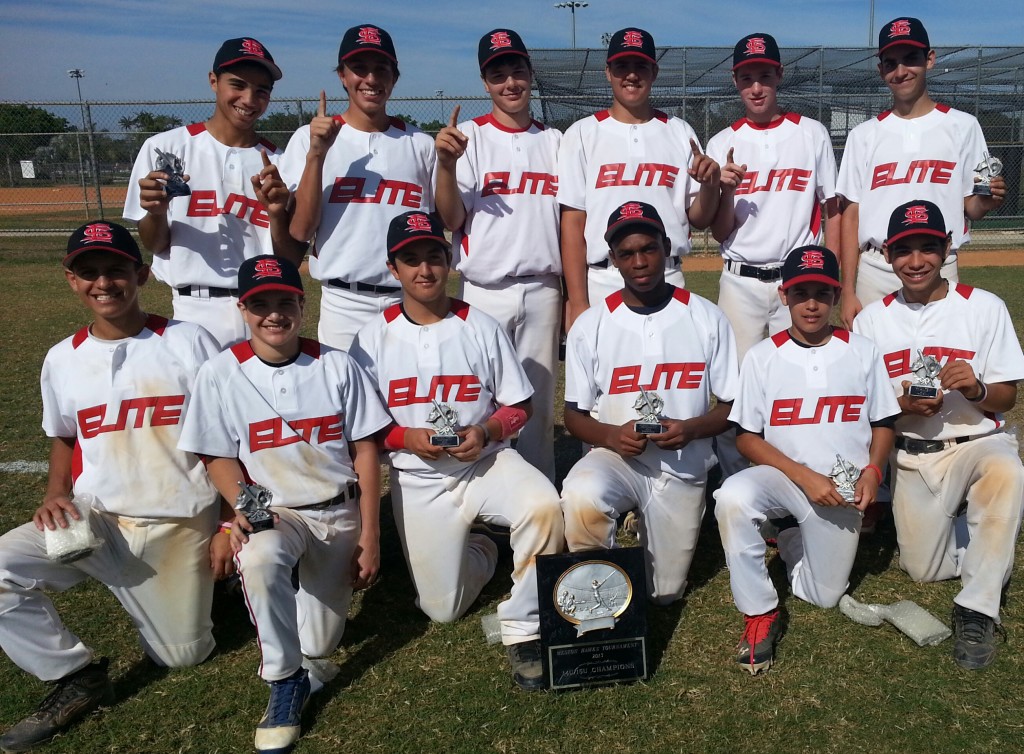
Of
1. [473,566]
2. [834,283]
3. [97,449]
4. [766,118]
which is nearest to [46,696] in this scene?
[97,449]

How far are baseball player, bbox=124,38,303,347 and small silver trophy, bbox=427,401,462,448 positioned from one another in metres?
1.23

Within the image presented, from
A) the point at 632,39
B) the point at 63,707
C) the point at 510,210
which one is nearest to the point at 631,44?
the point at 632,39

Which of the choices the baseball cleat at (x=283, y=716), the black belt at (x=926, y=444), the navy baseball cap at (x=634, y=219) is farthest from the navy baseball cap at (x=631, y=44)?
the baseball cleat at (x=283, y=716)

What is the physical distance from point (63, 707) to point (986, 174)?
4.85 m

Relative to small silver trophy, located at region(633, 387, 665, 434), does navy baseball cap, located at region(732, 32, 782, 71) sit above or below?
above

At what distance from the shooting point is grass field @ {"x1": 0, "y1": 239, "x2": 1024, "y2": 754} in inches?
114

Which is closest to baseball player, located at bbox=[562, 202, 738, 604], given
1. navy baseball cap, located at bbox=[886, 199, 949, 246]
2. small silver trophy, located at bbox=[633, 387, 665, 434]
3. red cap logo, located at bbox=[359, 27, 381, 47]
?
small silver trophy, located at bbox=[633, 387, 665, 434]

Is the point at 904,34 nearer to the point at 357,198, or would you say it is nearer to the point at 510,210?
the point at 510,210

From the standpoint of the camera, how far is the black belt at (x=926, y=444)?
3.86 m

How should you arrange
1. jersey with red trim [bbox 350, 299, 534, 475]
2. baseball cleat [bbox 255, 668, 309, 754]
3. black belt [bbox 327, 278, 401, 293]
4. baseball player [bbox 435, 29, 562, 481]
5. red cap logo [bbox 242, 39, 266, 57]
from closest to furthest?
baseball cleat [bbox 255, 668, 309, 754] < jersey with red trim [bbox 350, 299, 534, 475] < red cap logo [bbox 242, 39, 266, 57] < black belt [bbox 327, 278, 401, 293] < baseball player [bbox 435, 29, 562, 481]

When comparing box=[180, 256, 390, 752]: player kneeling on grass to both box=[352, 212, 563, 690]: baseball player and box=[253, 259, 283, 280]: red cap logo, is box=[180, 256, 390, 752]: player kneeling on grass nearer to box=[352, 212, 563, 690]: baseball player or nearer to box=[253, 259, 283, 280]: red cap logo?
box=[253, 259, 283, 280]: red cap logo

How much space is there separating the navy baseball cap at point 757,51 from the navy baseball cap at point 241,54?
2.38 meters

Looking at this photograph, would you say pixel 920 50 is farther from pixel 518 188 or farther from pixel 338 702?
pixel 338 702

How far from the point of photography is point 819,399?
3.69m
